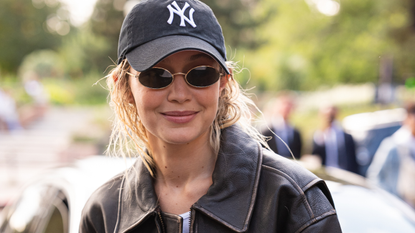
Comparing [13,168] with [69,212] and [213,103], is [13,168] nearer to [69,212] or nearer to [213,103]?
[69,212]

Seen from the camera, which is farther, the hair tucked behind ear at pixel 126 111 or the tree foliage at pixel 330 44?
the tree foliage at pixel 330 44

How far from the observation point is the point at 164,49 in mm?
1392

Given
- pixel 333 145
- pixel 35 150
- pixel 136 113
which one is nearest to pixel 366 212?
pixel 136 113

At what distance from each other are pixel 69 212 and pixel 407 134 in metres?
3.85

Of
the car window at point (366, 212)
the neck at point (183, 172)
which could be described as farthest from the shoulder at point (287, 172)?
the car window at point (366, 212)

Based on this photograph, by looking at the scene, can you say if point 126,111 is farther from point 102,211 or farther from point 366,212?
point 366,212

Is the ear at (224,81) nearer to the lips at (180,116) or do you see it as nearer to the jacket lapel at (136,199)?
the lips at (180,116)

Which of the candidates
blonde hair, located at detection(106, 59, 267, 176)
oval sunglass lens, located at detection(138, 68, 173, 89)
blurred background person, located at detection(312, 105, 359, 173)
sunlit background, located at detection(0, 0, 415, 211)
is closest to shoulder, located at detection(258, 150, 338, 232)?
blonde hair, located at detection(106, 59, 267, 176)

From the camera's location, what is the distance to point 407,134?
4.35 meters

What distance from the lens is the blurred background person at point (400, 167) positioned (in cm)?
416

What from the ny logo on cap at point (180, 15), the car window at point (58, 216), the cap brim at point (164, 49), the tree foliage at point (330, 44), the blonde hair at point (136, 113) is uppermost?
the tree foliage at point (330, 44)

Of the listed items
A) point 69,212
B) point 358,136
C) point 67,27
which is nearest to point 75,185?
point 69,212

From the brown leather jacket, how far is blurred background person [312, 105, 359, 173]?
4.05m

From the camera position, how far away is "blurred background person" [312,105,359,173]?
532 cm
